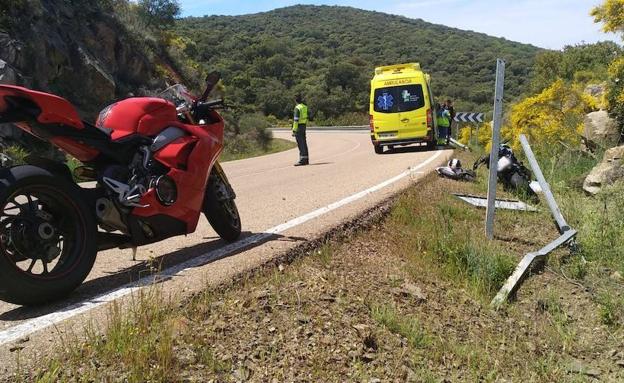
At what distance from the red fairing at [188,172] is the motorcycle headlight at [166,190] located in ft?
0.10

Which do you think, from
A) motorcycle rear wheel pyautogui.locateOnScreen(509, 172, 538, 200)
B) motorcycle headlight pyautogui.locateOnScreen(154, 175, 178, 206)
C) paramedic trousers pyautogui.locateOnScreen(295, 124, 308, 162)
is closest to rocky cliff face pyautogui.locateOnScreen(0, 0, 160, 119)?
paramedic trousers pyautogui.locateOnScreen(295, 124, 308, 162)

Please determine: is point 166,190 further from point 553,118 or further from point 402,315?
point 553,118

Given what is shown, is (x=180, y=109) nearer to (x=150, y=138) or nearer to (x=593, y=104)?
(x=150, y=138)

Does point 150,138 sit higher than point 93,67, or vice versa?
point 93,67

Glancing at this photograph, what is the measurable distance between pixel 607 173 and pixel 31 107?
8.29m

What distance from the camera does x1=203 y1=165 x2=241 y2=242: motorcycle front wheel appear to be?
16.1 feet

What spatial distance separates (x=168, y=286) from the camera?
3703 millimetres

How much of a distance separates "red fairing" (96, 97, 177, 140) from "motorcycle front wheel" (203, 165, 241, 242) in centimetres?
76

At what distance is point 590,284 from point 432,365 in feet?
9.47

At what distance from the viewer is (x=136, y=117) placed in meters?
4.21

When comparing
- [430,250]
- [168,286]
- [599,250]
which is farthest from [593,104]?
[168,286]

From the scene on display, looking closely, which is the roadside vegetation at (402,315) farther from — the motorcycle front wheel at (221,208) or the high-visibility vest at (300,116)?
the high-visibility vest at (300,116)

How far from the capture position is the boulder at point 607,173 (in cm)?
868

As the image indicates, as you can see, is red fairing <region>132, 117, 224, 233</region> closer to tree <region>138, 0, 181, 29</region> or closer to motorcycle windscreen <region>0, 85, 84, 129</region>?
motorcycle windscreen <region>0, 85, 84, 129</region>
